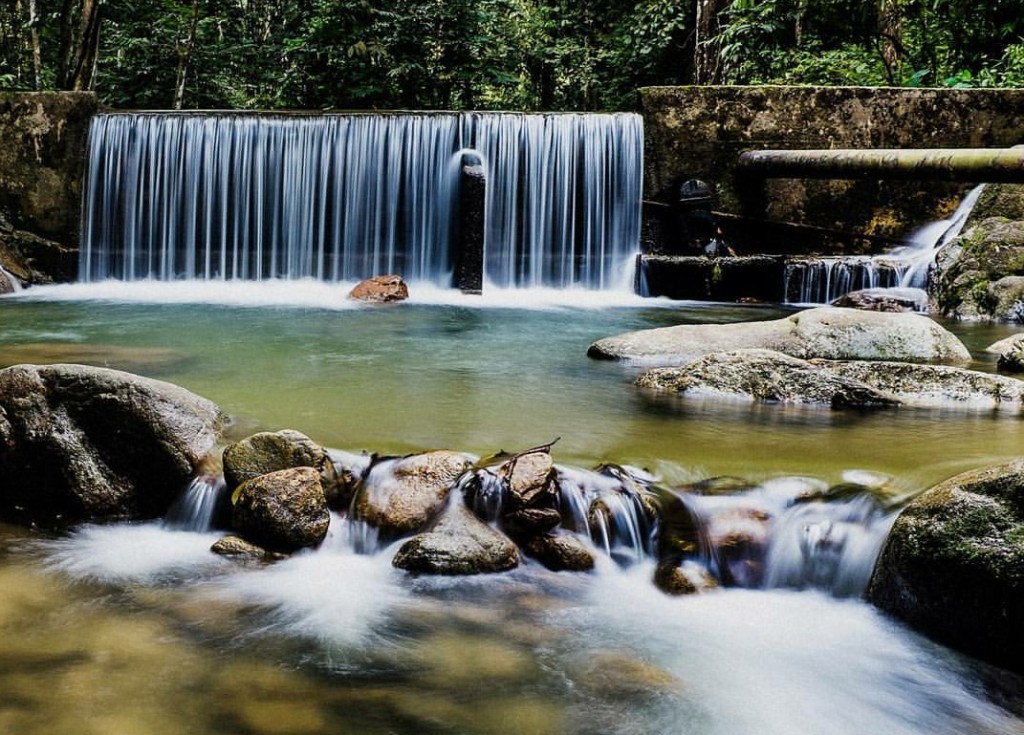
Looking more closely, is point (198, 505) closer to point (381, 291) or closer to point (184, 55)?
point (381, 291)

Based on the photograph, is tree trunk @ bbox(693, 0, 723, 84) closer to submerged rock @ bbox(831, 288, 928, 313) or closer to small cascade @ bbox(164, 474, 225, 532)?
submerged rock @ bbox(831, 288, 928, 313)

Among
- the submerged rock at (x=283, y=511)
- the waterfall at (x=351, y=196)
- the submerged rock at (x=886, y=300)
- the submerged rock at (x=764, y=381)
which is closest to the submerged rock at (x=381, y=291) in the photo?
the waterfall at (x=351, y=196)

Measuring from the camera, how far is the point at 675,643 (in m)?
3.17

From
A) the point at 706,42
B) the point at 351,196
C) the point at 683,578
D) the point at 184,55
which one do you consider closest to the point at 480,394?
the point at 683,578

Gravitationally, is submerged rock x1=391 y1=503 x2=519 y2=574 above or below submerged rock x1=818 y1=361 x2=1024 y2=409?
below

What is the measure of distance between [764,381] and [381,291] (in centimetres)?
625

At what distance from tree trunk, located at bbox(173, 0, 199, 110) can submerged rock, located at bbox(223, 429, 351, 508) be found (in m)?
15.7

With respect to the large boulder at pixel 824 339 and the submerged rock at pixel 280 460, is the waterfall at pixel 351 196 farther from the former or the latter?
the submerged rock at pixel 280 460

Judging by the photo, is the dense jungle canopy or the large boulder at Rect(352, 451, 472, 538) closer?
the large boulder at Rect(352, 451, 472, 538)

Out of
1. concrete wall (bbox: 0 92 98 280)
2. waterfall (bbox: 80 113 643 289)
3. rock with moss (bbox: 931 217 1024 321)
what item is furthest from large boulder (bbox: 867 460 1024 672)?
concrete wall (bbox: 0 92 98 280)

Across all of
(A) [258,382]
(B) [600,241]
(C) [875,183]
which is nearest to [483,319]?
(B) [600,241]

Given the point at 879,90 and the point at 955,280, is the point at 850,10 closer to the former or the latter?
the point at 879,90

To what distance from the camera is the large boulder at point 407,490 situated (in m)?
3.83

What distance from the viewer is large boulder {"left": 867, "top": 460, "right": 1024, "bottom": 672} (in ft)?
9.48
